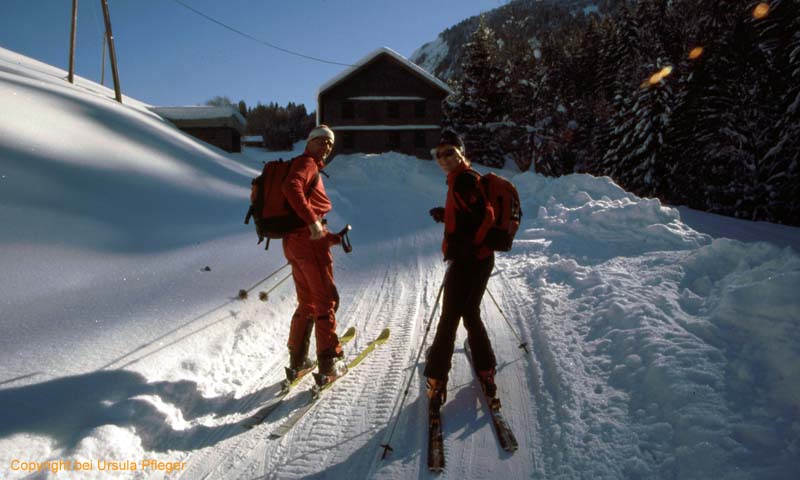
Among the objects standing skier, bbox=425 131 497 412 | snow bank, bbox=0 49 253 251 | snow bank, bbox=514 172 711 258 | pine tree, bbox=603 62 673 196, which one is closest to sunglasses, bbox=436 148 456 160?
standing skier, bbox=425 131 497 412

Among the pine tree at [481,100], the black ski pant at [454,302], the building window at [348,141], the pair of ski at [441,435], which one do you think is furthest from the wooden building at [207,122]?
the pair of ski at [441,435]

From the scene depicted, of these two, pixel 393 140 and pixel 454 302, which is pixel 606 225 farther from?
pixel 393 140

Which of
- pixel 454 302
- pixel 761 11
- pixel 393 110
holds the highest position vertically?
pixel 761 11

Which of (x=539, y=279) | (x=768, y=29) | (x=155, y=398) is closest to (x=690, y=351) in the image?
(x=539, y=279)

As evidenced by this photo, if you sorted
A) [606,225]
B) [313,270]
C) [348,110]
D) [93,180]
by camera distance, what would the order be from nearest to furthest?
[313,270], [93,180], [606,225], [348,110]

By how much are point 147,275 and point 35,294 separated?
1.17 meters

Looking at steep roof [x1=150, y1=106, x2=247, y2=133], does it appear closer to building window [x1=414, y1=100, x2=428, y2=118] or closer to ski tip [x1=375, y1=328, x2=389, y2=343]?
building window [x1=414, y1=100, x2=428, y2=118]

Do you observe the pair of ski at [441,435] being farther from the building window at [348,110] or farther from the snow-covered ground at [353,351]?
the building window at [348,110]

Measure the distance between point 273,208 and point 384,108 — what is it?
26.9m

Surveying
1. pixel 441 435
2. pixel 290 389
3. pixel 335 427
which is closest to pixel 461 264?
pixel 441 435

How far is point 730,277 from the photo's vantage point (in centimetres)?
459

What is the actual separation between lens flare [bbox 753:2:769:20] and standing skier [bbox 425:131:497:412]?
20.6m

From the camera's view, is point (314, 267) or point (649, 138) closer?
point (314, 267)

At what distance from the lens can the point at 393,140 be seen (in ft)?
96.7
